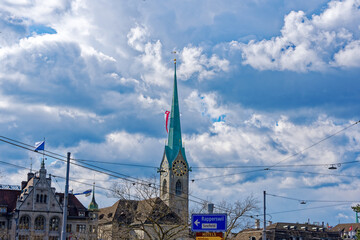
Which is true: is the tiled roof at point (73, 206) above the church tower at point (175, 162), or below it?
below

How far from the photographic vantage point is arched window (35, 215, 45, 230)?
77.5 m

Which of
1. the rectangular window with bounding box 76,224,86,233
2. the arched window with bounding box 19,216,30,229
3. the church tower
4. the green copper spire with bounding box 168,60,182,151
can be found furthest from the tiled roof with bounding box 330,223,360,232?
the arched window with bounding box 19,216,30,229

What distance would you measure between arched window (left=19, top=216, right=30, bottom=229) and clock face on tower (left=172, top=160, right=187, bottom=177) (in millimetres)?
54829

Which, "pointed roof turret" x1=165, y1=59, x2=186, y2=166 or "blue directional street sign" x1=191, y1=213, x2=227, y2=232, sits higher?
"pointed roof turret" x1=165, y1=59, x2=186, y2=166

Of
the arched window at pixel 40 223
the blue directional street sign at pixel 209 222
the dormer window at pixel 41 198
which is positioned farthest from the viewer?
the dormer window at pixel 41 198

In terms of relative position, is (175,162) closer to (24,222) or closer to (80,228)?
(80,228)

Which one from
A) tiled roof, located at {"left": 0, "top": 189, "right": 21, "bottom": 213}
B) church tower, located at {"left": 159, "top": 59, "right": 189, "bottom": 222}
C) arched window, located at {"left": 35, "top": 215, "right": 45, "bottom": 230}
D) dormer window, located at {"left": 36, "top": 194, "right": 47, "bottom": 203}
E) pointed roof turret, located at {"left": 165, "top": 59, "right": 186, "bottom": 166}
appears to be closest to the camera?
tiled roof, located at {"left": 0, "top": 189, "right": 21, "bottom": 213}

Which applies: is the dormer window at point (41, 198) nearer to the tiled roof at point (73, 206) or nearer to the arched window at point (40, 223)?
the arched window at point (40, 223)

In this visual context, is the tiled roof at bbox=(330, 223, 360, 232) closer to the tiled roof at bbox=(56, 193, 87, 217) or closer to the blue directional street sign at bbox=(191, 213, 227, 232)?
the tiled roof at bbox=(56, 193, 87, 217)

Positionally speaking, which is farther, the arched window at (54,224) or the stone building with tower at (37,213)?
the arched window at (54,224)

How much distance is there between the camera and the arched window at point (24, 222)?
7531cm

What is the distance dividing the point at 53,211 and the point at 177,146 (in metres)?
53.3

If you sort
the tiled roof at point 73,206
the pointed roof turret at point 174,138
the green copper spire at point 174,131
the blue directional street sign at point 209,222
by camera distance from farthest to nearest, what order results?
the green copper spire at point 174,131 < the pointed roof turret at point 174,138 < the tiled roof at point 73,206 < the blue directional street sign at point 209,222

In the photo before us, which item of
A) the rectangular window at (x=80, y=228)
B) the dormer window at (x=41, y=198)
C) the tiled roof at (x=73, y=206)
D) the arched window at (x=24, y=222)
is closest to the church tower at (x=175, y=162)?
the tiled roof at (x=73, y=206)
